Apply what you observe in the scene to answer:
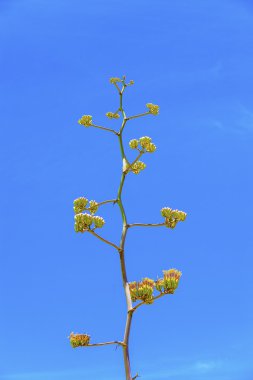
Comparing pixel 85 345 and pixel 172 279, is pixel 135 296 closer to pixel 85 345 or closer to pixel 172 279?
pixel 172 279

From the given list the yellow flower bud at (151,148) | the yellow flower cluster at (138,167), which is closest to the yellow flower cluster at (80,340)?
the yellow flower cluster at (138,167)

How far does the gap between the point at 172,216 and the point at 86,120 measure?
2.34m

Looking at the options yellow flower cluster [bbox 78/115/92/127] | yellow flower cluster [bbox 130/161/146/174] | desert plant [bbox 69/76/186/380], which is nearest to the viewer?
desert plant [bbox 69/76/186/380]

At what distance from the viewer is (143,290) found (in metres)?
5.71

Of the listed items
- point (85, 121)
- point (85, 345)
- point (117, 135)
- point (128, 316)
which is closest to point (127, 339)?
point (128, 316)

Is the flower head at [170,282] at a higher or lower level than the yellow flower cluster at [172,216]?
lower

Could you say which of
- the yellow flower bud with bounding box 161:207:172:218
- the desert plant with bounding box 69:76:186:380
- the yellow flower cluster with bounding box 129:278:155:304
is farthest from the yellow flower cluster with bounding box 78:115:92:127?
the yellow flower cluster with bounding box 129:278:155:304

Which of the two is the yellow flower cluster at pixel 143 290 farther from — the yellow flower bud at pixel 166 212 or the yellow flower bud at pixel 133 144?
the yellow flower bud at pixel 133 144

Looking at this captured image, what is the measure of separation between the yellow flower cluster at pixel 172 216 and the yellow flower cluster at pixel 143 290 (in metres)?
1.14

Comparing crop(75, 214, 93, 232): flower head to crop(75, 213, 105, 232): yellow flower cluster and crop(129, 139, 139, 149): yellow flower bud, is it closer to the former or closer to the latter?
crop(75, 213, 105, 232): yellow flower cluster

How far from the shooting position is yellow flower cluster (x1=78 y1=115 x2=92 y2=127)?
8.10 m

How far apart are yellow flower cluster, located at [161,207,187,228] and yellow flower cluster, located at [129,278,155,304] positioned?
3.73ft

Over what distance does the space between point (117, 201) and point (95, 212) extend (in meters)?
0.64

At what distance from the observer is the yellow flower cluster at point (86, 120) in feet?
26.6
